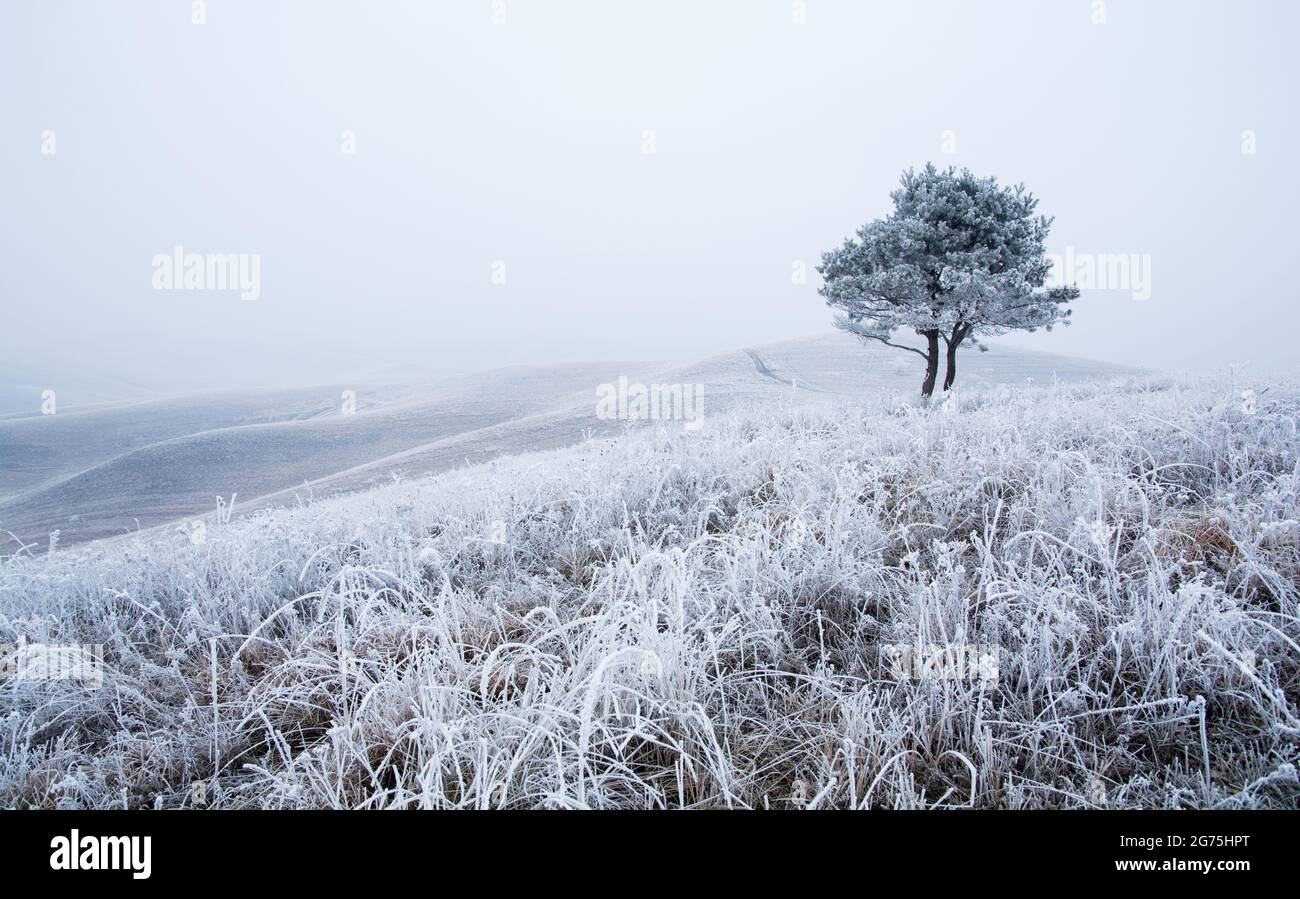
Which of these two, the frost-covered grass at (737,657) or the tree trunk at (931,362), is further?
the tree trunk at (931,362)

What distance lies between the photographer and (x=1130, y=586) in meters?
2.57

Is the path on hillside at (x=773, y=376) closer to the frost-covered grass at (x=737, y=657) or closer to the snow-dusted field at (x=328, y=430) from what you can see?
the snow-dusted field at (x=328, y=430)

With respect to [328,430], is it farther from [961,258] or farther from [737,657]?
[737,657]

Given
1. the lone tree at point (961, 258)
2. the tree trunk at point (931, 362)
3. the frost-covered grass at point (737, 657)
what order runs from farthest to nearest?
the tree trunk at point (931, 362)
the lone tree at point (961, 258)
the frost-covered grass at point (737, 657)

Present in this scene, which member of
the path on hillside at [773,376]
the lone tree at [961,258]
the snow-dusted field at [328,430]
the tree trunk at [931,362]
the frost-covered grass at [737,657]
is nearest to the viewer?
the frost-covered grass at [737,657]

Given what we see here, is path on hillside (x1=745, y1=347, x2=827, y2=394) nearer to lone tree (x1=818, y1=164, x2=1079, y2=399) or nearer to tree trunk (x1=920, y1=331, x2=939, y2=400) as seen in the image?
tree trunk (x1=920, y1=331, x2=939, y2=400)

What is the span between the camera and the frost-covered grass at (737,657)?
195 centimetres

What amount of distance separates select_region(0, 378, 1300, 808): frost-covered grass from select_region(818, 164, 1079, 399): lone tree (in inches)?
A: 457

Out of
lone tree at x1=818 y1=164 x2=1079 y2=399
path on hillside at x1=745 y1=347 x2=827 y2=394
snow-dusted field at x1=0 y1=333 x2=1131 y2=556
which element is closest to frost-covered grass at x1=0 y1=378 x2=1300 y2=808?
snow-dusted field at x1=0 y1=333 x2=1131 y2=556

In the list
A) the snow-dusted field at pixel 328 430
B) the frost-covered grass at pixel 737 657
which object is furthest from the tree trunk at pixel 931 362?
the frost-covered grass at pixel 737 657

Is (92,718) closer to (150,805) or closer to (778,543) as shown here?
(150,805)

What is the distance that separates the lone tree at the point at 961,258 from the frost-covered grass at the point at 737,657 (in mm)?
11604

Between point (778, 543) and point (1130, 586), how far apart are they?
1720 millimetres
